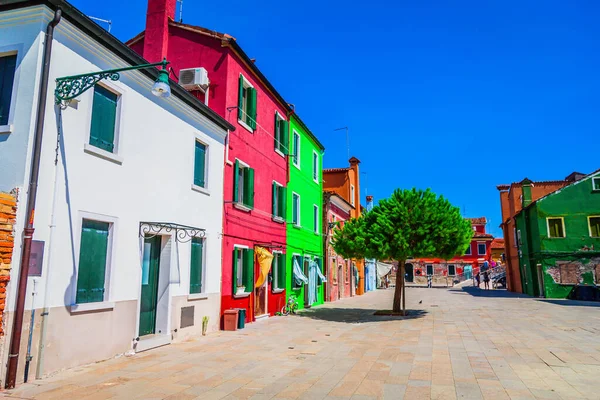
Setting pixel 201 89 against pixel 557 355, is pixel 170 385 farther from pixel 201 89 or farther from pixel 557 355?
pixel 201 89

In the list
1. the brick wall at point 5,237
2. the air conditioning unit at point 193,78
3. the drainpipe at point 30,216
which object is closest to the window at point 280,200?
the air conditioning unit at point 193,78

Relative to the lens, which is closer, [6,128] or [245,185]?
[6,128]

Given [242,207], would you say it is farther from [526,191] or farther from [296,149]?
[526,191]

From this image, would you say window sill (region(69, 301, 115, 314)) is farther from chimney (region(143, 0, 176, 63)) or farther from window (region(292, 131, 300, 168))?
window (region(292, 131, 300, 168))

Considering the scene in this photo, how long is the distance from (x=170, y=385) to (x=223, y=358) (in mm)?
2195

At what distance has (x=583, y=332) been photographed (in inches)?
500

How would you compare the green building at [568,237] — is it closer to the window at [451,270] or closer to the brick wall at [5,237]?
the brick wall at [5,237]

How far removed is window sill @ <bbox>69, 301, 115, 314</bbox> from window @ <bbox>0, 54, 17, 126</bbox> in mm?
3280

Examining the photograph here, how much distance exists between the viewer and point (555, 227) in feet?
94.0

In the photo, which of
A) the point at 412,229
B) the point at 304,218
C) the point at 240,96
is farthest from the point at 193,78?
the point at 304,218

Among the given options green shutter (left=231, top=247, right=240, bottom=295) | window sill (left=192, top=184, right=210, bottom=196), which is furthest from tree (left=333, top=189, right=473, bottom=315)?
window sill (left=192, top=184, right=210, bottom=196)

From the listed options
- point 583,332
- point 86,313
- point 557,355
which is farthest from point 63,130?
point 583,332

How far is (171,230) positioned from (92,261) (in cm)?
246

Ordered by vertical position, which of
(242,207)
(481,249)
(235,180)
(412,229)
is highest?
(481,249)
